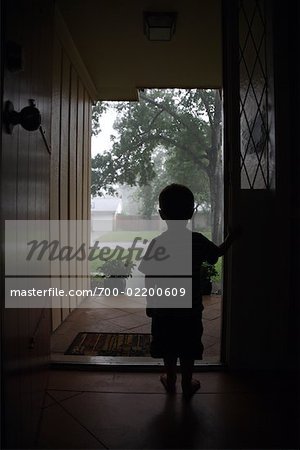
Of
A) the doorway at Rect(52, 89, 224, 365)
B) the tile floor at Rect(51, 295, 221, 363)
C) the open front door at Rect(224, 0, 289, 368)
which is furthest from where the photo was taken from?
the doorway at Rect(52, 89, 224, 365)

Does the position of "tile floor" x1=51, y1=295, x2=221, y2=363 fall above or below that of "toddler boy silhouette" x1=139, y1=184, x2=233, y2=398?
below

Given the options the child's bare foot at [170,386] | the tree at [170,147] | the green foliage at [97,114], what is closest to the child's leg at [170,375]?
the child's bare foot at [170,386]

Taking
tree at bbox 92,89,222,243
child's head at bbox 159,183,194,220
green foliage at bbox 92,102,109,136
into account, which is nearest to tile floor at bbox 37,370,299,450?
child's head at bbox 159,183,194,220

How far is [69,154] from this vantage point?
10.7 ft

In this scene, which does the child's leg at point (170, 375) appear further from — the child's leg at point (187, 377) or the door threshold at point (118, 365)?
the door threshold at point (118, 365)

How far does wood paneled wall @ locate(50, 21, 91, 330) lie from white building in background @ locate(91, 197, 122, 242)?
1.46 feet

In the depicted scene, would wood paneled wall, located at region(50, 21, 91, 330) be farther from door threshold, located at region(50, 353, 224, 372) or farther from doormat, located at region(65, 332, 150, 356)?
door threshold, located at region(50, 353, 224, 372)

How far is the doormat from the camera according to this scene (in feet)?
7.20

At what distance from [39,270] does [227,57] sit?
60.2 inches

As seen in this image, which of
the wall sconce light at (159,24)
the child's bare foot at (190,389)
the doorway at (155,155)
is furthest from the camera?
the doorway at (155,155)

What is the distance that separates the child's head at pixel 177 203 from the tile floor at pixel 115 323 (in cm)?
91

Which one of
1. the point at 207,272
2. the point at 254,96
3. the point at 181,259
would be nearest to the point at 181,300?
the point at 181,259

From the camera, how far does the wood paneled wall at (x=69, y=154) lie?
271cm

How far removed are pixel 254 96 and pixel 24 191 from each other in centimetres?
153
